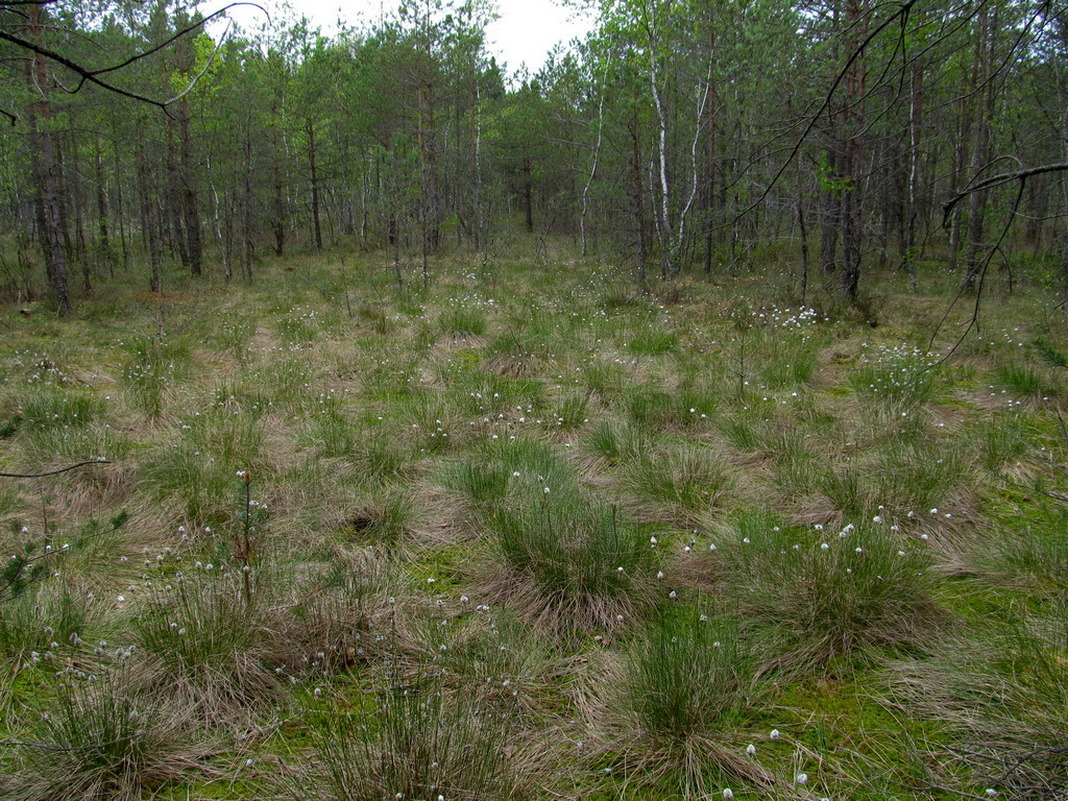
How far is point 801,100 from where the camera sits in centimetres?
1142

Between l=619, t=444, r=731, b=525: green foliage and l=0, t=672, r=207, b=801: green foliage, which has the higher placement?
l=619, t=444, r=731, b=525: green foliage

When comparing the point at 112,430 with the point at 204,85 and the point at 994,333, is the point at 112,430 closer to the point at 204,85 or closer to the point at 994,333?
the point at 994,333

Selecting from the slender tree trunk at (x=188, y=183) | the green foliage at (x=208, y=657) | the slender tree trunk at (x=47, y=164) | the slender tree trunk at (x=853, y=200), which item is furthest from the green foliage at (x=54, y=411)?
the slender tree trunk at (x=188, y=183)

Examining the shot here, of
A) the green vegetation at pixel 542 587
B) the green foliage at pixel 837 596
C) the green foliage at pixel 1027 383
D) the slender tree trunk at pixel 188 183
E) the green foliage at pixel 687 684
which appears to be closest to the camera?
the green vegetation at pixel 542 587

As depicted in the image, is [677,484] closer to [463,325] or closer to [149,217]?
[463,325]

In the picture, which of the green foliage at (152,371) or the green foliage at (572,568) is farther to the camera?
the green foliage at (152,371)

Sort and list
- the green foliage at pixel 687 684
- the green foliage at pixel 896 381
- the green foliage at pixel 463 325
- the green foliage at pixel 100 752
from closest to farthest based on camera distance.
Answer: the green foliage at pixel 100 752 < the green foliage at pixel 687 684 < the green foliage at pixel 896 381 < the green foliage at pixel 463 325

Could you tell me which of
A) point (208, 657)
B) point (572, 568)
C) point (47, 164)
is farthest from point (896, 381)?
point (47, 164)

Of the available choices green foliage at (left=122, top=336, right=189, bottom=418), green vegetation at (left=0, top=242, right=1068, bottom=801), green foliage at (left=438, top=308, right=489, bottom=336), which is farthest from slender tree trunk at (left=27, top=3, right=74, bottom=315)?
green foliage at (left=438, top=308, right=489, bottom=336)

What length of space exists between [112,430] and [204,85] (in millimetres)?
16358

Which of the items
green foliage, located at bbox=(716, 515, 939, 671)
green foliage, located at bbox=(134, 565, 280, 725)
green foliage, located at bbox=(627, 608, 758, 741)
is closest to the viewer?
green foliage, located at bbox=(627, 608, 758, 741)

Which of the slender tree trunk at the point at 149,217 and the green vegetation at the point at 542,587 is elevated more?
the slender tree trunk at the point at 149,217

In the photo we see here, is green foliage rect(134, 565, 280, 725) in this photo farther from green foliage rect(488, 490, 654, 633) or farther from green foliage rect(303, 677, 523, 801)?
green foliage rect(488, 490, 654, 633)

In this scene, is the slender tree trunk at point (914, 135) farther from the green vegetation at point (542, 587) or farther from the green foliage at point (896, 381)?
the green vegetation at point (542, 587)
